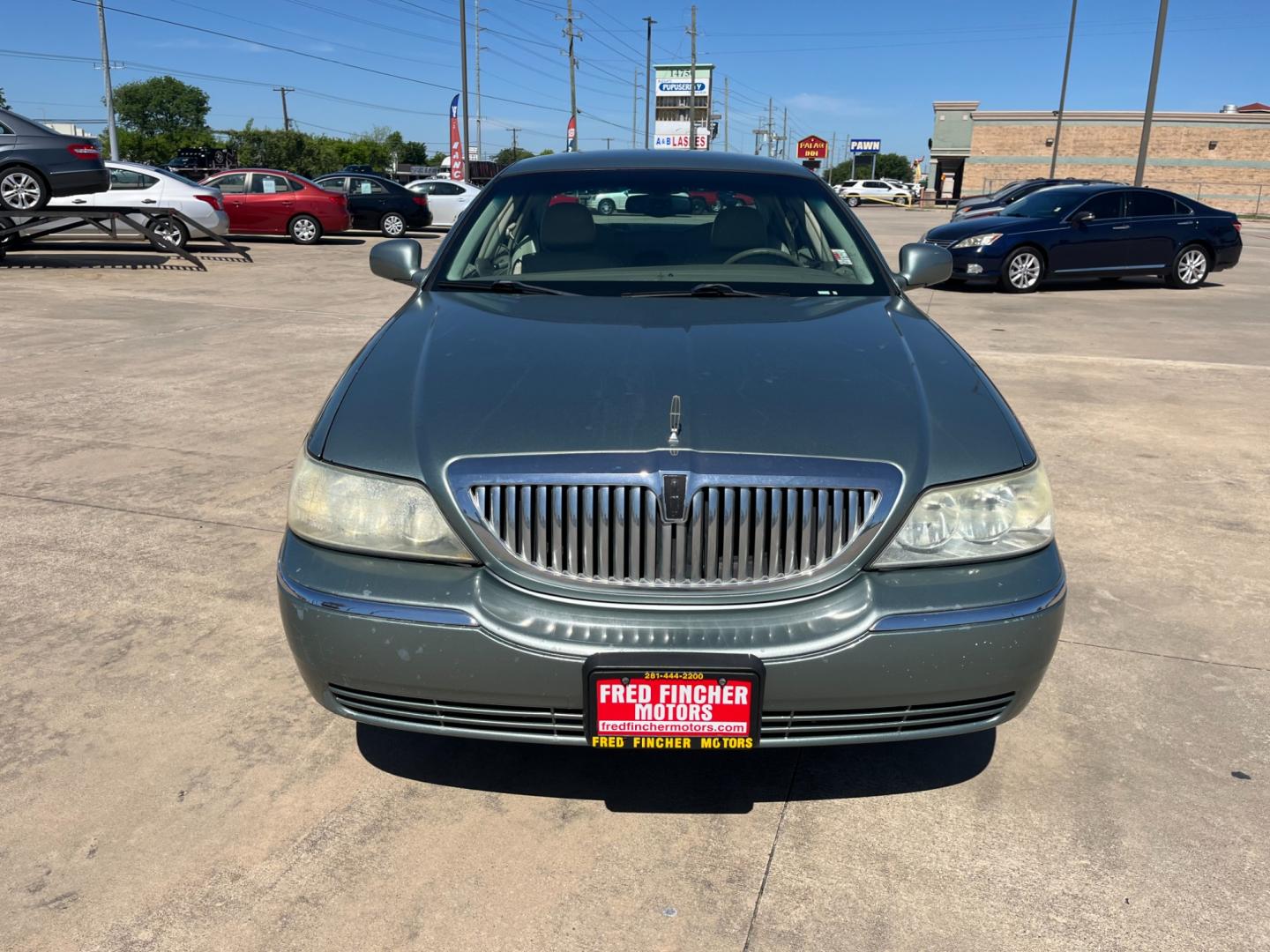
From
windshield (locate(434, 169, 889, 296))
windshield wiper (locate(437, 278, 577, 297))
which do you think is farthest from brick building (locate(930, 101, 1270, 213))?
windshield wiper (locate(437, 278, 577, 297))

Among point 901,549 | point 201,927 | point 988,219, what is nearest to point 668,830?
point 901,549

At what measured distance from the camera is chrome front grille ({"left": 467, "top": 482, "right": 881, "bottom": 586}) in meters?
2.26

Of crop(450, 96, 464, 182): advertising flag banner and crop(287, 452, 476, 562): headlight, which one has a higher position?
crop(450, 96, 464, 182): advertising flag banner

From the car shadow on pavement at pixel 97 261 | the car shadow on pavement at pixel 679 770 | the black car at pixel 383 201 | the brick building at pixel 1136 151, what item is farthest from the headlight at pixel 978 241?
the brick building at pixel 1136 151

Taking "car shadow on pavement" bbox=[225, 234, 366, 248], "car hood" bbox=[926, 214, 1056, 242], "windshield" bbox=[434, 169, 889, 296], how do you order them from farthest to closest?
"car shadow on pavement" bbox=[225, 234, 366, 248], "car hood" bbox=[926, 214, 1056, 242], "windshield" bbox=[434, 169, 889, 296]

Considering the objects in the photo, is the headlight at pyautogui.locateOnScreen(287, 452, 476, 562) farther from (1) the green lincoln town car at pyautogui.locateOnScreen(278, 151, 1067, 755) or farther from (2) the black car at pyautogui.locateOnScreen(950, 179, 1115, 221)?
(2) the black car at pyautogui.locateOnScreen(950, 179, 1115, 221)

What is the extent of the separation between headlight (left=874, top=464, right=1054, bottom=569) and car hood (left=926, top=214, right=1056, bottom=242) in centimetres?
1293

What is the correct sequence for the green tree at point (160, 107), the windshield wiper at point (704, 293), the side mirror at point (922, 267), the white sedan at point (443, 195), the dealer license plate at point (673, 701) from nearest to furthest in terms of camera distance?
the dealer license plate at point (673, 701) → the windshield wiper at point (704, 293) → the side mirror at point (922, 267) → the white sedan at point (443, 195) → the green tree at point (160, 107)

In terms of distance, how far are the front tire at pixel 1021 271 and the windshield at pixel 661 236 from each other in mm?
11148

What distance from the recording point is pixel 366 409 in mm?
2582

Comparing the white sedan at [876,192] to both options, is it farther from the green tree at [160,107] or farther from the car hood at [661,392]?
the green tree at [160,107]

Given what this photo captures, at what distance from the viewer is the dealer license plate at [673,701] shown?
7.18 feet

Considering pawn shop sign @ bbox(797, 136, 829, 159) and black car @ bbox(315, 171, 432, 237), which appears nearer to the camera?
black car @ bbox(315, 171, 432, 237)

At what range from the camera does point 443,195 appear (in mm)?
24688
